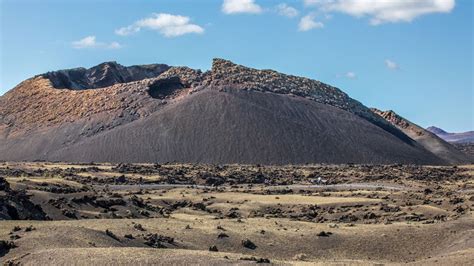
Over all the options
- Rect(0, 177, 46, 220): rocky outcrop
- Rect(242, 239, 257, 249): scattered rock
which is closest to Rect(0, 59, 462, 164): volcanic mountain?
Rect(0, 177, 46, 220): rocky outcrop

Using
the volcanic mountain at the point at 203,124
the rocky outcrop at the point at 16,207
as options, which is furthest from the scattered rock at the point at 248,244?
the volcanic mountain at the point at 203,124

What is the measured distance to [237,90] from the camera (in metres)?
165

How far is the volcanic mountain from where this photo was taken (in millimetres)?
138875

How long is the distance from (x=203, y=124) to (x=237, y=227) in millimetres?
104045

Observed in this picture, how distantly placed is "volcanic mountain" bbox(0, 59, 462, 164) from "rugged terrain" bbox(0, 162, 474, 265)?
182 ft

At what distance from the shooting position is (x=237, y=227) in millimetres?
41781

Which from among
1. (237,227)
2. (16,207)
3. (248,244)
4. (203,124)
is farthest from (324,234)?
(203,124)

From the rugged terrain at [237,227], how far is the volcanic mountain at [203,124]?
55.5 metres

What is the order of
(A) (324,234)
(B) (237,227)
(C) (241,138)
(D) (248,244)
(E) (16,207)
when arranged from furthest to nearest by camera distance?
1. (C) (241,138)
2. (B) (237,227)
3. (A) (324,234)
4. (E) (16,207)
5. (D) (248,244)

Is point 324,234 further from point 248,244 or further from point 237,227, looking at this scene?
point 248,244

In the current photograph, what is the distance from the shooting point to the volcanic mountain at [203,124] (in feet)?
456

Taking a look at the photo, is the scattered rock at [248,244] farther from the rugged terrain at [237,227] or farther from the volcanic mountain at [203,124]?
the volcanic mountain at [203,124]

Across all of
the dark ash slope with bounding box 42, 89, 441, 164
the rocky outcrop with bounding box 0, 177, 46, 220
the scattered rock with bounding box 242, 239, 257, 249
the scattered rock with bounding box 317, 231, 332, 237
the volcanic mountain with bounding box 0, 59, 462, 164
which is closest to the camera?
the scattered rock with bounding box 242, 239, 257, 249

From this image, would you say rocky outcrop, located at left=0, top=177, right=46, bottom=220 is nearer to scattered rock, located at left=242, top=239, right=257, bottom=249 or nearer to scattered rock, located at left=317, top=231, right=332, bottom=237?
scattered rock, located at left=242, top=239, right=257, bottom=249
